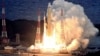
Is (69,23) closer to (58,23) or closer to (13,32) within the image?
(58,23)

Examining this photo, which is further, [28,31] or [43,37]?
[28,31]

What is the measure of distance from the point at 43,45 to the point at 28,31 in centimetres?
589

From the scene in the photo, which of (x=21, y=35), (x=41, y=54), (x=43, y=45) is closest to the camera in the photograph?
(x=41, y=54)

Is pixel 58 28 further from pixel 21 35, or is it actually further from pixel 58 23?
pixel 21 35

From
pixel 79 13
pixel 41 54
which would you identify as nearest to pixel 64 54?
pixel 41 54

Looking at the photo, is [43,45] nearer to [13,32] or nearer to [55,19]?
[55,19]

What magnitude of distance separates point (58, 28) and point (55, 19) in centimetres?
67

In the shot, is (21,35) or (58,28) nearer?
(58,28)

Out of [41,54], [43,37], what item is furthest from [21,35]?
[41,54]

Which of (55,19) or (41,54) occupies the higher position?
(55,19)

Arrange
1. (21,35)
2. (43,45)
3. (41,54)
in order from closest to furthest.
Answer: (41,54)
(43,45)
(21,35)

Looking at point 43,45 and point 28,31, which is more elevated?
point 28,31

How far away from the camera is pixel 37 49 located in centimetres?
2536

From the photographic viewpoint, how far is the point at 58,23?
26391 millimetres
